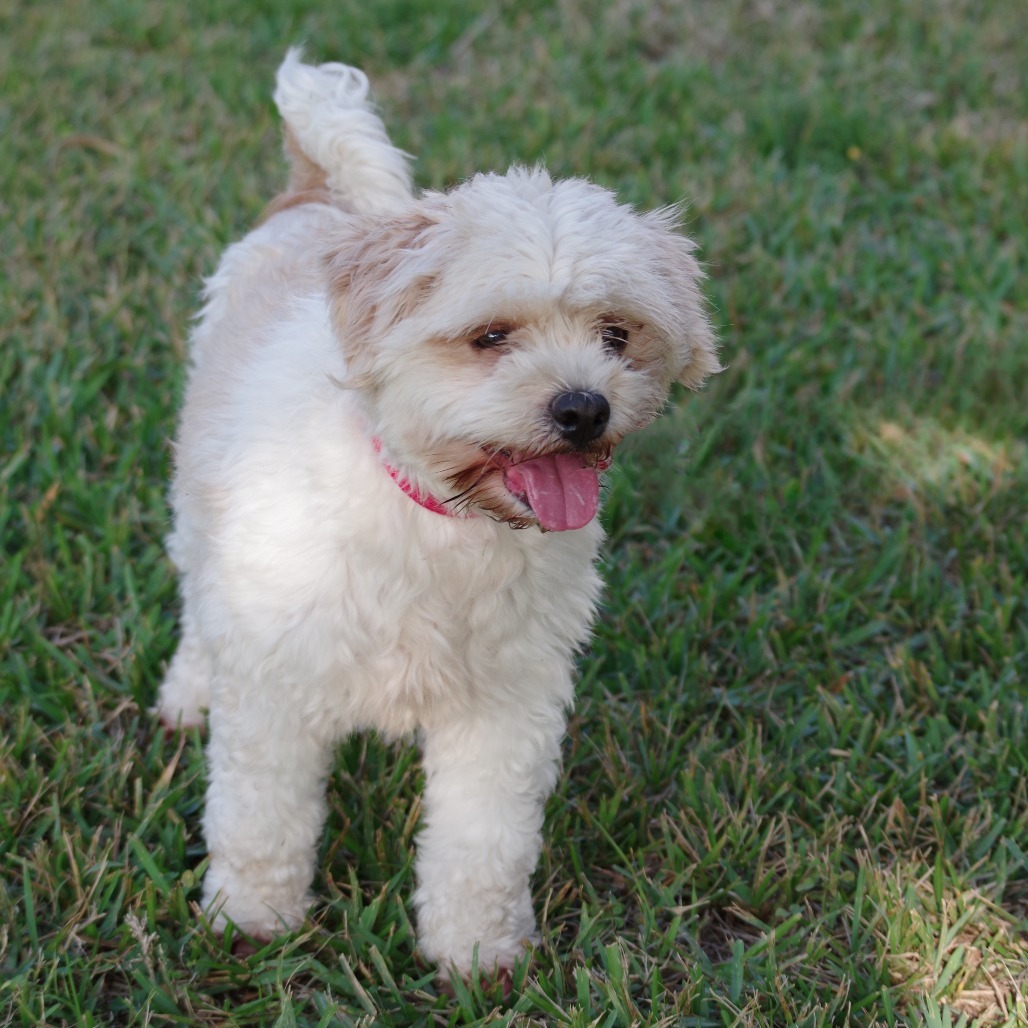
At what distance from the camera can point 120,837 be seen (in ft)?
10.7

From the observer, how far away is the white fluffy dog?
2410 millimetres

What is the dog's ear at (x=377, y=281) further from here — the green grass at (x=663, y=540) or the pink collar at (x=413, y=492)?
the green grass at (x=663, y=540)

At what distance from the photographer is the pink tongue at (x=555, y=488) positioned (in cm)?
247

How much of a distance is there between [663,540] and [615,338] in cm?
186

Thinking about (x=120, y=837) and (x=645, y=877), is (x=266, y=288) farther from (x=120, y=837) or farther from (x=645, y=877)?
(x=645, y=877)

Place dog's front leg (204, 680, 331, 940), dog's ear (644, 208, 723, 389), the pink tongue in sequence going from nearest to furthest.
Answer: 1. the pink tongue
2. dog's ear (644, 208, 723, 389)
3. dog's front leg (204, 680, 331, 940)

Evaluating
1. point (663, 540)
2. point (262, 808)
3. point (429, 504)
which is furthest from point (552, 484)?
point (663, 540)

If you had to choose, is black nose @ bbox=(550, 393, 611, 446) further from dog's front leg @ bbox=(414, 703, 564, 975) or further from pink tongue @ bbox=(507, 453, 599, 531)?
dog's front leg @ bbox=(414, 703, 564, 975)

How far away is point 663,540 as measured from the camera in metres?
4.34

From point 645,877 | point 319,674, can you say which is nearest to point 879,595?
point 645,877

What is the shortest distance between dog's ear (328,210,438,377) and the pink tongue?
346 mm

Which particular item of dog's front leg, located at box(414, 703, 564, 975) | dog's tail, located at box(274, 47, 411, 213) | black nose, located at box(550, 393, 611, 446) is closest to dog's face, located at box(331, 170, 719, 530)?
black nose, located at box(550, 393, 611, 446)

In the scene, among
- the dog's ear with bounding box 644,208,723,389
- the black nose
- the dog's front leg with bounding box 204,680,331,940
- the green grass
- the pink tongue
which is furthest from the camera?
the green grass

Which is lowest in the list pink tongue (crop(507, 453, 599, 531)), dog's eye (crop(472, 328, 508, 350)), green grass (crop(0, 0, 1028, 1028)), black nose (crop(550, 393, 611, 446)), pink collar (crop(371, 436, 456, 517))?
green grass (crop(0, 0, 1028, 1028))
